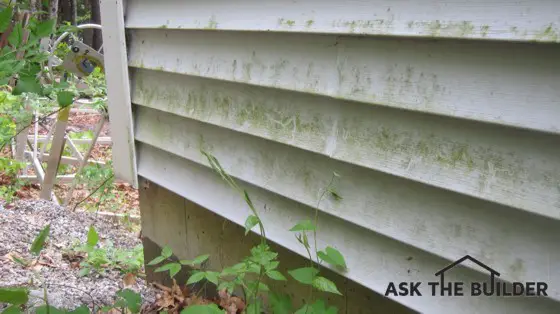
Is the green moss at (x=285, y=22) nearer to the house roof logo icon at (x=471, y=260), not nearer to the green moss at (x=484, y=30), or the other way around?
the green moss at (x=484, y=30)

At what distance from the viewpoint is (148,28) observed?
2.37 meters

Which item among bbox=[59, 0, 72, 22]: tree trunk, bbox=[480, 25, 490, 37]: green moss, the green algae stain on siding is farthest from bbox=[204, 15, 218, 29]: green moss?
bbox=[59, 0, 72, 22]: tree trunk

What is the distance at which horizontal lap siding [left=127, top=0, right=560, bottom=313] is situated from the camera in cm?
112

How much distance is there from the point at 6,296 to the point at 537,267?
1.41m

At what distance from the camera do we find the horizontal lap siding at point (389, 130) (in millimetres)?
1123

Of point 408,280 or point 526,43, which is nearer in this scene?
point 526,43

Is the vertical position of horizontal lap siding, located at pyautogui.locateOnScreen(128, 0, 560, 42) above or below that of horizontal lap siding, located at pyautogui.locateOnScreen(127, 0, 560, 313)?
above

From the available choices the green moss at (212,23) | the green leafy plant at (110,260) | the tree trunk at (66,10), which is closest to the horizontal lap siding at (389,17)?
the green moss at (212,23)

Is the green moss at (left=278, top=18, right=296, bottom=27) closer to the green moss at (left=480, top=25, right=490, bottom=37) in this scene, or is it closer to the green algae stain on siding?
the green algae stain on siding

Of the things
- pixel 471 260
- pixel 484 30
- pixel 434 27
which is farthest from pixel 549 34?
pixel 471 260

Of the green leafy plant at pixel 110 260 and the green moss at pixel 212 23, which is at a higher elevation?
the green moss at pixel 212 23

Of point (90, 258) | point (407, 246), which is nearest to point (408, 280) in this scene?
point (407, 246)

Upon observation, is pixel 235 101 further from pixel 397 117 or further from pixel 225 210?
pixel 397 117

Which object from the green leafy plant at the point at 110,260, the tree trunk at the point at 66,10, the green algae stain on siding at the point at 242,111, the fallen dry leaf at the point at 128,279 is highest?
the tree trunk at the point at 66,10
